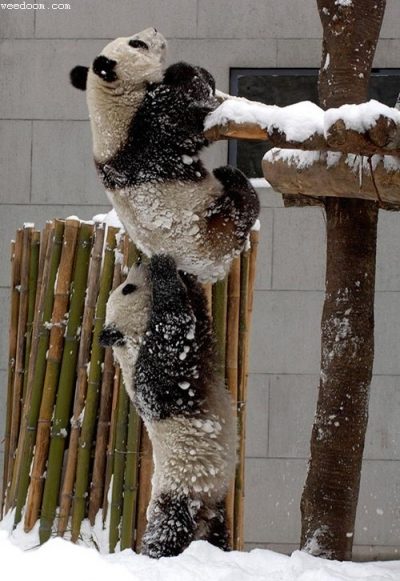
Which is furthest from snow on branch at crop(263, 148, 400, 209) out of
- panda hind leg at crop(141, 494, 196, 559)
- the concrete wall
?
the concrete wall

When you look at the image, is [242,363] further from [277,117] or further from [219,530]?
[277,117]

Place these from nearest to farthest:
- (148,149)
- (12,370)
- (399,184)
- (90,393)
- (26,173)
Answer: (399,184) < (148,149) < (90,393) < (12,370) < (26,173)

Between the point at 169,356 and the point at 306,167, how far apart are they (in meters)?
0.63

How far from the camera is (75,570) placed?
2.34 metres

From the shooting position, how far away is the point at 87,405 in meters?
3.62

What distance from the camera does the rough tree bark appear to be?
3141 mm

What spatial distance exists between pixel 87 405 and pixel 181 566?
1.12m

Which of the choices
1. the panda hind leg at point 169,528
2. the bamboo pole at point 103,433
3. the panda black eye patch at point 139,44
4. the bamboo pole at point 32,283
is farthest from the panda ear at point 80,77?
the panda hind leg at point 169,528

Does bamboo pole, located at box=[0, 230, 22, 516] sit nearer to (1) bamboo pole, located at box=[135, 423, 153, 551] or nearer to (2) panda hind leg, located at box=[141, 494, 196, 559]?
(1) bamboo pole, located at box=[135, 423, 153, 551]

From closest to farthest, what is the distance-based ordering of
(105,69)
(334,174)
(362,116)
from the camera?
(362,116) → (334,174) → (105,69)

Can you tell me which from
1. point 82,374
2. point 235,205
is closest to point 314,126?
point 235,205

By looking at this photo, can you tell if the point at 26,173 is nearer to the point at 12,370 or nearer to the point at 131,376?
the point at 12,370

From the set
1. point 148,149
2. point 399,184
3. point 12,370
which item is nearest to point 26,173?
point 12,370

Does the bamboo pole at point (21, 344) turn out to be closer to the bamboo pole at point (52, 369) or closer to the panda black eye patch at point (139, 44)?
the bamboo pole at point (52, 369)
